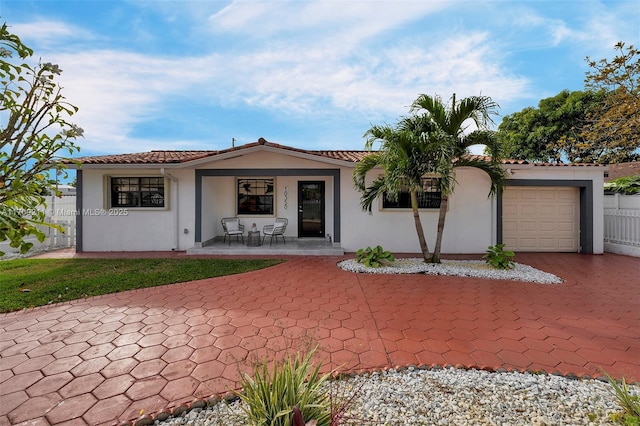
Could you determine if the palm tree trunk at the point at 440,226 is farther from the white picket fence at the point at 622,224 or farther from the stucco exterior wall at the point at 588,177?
the white picket fence at the point at 622,224

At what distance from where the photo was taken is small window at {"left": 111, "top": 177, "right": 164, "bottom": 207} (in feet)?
33.3

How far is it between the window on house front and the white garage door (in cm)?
255

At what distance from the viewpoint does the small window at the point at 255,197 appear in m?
11.7

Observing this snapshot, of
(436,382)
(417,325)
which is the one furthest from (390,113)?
(436,382)

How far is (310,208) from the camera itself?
11711 mm

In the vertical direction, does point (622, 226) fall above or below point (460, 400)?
above

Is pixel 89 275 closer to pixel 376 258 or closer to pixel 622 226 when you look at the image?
pixel 376 258

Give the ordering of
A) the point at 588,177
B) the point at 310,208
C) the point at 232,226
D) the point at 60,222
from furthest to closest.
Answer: the point at 310,208 < the point at 232,226 < the point at 60,222 < the point at 588,177

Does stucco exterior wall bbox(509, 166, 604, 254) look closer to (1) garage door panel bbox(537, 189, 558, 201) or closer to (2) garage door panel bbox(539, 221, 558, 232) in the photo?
(1) garage door panel bbox(537, 189, 558, 201)

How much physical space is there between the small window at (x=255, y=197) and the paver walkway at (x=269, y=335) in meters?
5.67

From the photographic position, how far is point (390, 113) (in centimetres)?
736

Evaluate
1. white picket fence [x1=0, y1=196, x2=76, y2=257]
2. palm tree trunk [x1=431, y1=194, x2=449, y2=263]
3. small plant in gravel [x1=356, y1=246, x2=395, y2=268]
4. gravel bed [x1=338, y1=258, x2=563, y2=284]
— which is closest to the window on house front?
palm tree trunk [x1=431, y1=194, x2=449, y2=263]

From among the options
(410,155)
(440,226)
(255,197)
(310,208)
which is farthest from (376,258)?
(255,197)

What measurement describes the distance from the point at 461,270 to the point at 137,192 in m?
10.9
